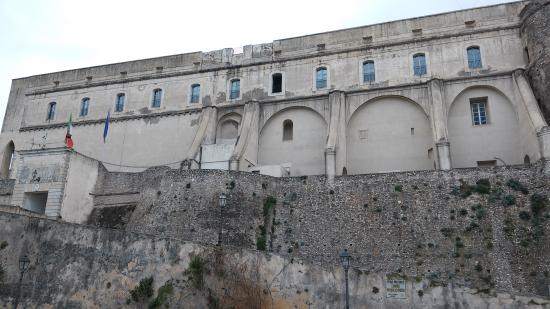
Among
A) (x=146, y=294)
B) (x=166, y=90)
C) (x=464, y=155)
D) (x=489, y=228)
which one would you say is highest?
(x=166, y=90)

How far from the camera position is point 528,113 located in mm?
26000

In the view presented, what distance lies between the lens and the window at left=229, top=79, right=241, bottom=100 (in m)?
35.0

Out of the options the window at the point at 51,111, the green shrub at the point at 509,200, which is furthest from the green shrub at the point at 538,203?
the window at the point at 51,111

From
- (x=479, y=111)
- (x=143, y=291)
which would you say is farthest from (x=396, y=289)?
(x=479, y=111)

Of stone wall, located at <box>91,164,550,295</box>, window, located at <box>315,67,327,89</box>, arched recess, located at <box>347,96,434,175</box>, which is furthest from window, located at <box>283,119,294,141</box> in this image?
stone wall, located at <box>91,164,550,295</box>

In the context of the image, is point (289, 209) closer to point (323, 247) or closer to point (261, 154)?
point (323, 247)

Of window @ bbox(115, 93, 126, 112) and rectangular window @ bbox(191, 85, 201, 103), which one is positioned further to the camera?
window @ bbox(115, 93, 126, 112)

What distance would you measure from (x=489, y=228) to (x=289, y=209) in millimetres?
9184

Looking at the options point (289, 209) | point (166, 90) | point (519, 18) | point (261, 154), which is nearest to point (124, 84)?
point (166, 90)

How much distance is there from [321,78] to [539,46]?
1267cm

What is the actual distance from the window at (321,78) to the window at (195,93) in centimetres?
857

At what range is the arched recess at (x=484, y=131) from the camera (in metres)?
27.6

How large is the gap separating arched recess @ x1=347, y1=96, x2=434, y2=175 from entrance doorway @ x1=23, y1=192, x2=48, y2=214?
17.3 metres

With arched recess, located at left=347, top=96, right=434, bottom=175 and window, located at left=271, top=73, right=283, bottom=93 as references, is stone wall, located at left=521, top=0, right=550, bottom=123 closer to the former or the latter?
arched recess, located at left=347, top=96, right=434, bottom=175
